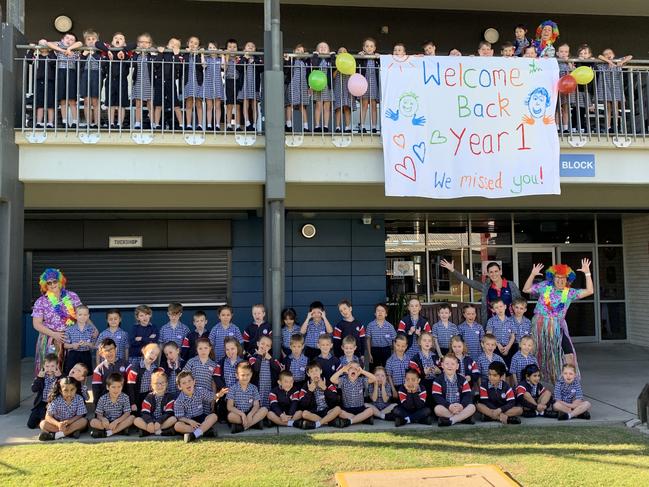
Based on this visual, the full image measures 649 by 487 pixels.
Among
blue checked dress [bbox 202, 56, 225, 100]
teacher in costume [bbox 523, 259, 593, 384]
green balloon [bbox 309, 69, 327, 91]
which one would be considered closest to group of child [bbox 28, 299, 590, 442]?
teacher in costume [bbox 523, 259, 593, 384]

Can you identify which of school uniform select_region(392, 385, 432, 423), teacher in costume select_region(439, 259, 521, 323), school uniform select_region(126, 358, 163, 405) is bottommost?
school uniform select_region(392, 385, 432, 423)

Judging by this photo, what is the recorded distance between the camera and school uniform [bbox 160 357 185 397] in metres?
6.31

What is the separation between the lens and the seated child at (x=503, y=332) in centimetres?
722

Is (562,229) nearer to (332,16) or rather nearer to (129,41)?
(332,16)

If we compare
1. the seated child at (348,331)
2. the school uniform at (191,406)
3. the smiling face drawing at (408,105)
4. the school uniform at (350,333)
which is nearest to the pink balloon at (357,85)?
the smiling face drawing at (408,105)

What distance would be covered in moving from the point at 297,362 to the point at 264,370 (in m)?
0.43

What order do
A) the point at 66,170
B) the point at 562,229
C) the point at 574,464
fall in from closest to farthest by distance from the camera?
the point at 574,464
the point at 66,170
the point at 562,229

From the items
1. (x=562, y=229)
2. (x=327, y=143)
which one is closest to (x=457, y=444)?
(x=327, y=143)

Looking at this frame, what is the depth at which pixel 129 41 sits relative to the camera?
35.1 feet

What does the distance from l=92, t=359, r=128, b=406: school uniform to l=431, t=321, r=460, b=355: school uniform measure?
395 centimetres

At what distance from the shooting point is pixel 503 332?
7.30m

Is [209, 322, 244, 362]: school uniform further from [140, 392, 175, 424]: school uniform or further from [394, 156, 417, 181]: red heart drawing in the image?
[394, 156, 417, 181]: red heart drawing

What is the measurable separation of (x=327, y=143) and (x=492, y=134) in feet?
7.34

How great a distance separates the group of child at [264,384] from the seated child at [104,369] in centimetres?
1
